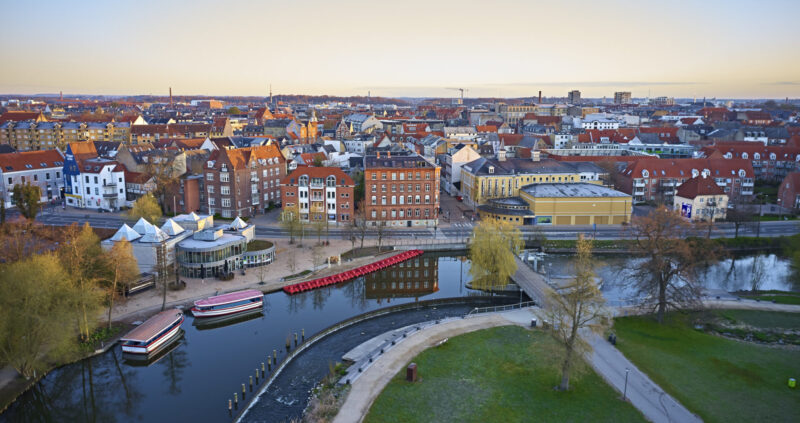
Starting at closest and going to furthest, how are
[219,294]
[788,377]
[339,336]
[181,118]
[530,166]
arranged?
[788,377] → [339,336] → [219,294] → [530,166] → [181,118]

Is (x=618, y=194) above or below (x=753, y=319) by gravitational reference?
above

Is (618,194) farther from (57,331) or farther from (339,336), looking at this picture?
(57,331)

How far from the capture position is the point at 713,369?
33.3 m

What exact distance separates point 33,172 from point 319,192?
160 ft

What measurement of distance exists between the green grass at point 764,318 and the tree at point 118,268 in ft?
159

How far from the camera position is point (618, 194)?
7644cm

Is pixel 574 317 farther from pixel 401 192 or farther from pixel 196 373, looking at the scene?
pixel 401 192

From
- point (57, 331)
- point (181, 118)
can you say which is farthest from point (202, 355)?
point (181, 118)

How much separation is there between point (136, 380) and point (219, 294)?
13.4m

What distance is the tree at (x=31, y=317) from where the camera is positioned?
32312mm

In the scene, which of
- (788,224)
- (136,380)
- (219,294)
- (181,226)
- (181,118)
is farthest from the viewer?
(181,118)

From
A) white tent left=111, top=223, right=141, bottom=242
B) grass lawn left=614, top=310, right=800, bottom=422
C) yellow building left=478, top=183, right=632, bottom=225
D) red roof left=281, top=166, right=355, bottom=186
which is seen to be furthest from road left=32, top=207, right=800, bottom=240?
grass lawn left=614, top=310, right=800, bottom=422

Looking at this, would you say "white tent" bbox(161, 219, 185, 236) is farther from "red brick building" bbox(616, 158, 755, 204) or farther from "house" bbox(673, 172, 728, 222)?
"red brick building" bbox(616, 158, 755, 204)

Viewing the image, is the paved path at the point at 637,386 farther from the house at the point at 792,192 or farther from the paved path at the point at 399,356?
the house at the point at 792,192
